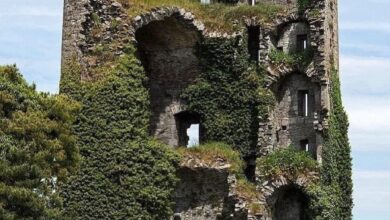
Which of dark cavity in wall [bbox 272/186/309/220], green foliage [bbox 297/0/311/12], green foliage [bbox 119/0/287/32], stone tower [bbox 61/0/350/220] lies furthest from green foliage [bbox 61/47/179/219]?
green foliage [bbox 297/0/311/12]

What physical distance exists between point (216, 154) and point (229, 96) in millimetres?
3151

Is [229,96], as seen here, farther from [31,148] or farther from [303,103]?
[31,148]

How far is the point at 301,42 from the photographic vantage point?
145 ft

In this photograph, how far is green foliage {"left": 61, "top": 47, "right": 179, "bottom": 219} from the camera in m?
39.8

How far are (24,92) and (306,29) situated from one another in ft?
50.7

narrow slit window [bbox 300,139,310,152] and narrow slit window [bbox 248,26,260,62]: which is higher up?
narrow slit window [bbox 248,26,260,62]

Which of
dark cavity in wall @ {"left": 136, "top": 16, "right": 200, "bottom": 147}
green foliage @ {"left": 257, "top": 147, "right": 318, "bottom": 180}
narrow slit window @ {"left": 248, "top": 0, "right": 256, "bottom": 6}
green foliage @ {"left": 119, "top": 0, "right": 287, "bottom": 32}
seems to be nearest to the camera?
green foliage @ {"left": 257, "top": 147, "right": 318, "bottom": 180}

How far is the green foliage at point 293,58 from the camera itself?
43375 mm

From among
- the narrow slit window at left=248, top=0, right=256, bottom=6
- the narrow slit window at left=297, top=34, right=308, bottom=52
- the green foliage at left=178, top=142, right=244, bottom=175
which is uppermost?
the narrow slit window at left=248, top=0, right=256, bottom=6

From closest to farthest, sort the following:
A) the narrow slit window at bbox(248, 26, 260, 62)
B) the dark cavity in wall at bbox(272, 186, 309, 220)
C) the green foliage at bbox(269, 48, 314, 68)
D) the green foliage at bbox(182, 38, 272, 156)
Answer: the dark cavity in wall at bbox(272, 186, 309, 220), the green foliage at bbox(269, 48, 314, 68), the green foliage at bbox(182, 38, 272, 156), the narrow slit window at bbox(248, 26, 260, 62)

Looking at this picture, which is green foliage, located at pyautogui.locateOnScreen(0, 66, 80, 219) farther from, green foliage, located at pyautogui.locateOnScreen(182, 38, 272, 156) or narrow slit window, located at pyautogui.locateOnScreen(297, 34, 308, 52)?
narrow slit window, located at pyautogui.locateOnScreen(297, 34, 308, 52)

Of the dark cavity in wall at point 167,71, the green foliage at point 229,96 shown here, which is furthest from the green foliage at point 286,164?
the dark cavity in wall at point 167,71

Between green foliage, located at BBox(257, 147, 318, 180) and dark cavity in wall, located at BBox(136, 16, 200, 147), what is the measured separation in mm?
5121

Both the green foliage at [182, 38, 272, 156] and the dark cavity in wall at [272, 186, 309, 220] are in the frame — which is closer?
the dark cavity in wall at [272, 186, 309, 220]
